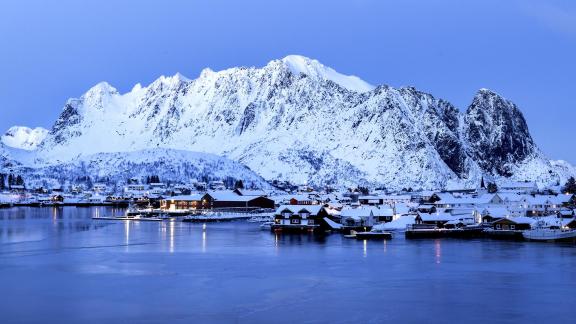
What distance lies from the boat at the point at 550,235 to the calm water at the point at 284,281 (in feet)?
16.1

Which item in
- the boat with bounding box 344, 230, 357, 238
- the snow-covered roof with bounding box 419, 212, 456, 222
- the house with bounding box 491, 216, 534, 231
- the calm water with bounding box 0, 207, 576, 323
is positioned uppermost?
the snow-covered roof with bounding box 419, 212, 456, 222

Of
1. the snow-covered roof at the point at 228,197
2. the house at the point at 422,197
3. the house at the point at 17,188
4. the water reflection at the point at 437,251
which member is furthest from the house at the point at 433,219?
the house at the point at 17,188

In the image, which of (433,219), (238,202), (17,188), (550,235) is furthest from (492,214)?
(17,188)

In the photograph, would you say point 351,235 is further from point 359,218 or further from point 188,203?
point 188,203

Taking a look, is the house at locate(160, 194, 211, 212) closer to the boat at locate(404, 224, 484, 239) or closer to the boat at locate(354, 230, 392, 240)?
the boat at locate(404, 224, 484, 239)

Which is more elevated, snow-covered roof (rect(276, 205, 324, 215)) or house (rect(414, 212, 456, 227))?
snow-covered roof (rect(276, 205, 324, 215))

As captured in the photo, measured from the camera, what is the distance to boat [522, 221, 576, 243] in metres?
61.1

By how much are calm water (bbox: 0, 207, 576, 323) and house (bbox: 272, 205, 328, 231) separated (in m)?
15.7

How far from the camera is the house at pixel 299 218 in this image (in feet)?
247

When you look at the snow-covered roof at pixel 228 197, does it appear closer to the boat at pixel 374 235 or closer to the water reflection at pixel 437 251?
the boat at pixel 374 235

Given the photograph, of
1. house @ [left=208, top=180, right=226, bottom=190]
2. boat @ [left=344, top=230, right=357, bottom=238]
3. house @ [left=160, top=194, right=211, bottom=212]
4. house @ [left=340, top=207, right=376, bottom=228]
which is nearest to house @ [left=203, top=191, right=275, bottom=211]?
house @ [left=160, top=194, right=211, bottom=212]

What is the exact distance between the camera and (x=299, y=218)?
7625 centimetres

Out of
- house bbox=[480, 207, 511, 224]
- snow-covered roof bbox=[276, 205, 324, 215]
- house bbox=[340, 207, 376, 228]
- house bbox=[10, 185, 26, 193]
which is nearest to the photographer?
house bbox=[340, 207, 376, 228]

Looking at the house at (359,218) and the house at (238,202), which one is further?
the house at (238,202)
